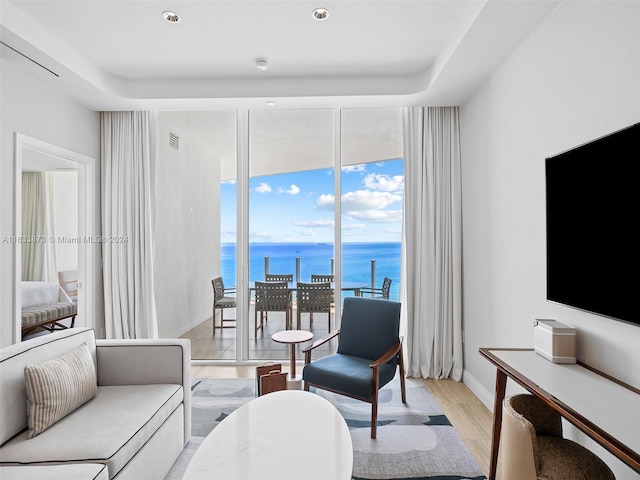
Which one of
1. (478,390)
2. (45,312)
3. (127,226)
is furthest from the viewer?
(45,312)

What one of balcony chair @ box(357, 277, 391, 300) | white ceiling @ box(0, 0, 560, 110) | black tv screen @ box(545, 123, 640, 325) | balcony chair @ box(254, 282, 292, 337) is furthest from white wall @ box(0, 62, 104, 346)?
black tv screen @ box(545, 123, 640, 325)

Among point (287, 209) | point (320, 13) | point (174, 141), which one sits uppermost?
point (320, 13)

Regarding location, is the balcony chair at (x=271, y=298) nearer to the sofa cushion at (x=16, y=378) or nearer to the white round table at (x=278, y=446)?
the white round table at (x=278, y=446)

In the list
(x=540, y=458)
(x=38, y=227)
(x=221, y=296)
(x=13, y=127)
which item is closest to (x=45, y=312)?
(x=38, y=227)

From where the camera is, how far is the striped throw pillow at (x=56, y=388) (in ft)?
5.40

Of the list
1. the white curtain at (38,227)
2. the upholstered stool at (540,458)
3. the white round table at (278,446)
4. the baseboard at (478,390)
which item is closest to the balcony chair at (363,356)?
the white round table at (278,446)

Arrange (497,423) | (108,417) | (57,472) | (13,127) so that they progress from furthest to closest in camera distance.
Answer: (13,127) < (497,423) < (108,417) < (57,472)

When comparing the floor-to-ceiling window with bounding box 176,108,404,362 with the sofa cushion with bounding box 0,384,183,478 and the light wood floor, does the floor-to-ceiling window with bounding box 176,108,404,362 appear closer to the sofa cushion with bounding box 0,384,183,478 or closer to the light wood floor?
the light wood floor

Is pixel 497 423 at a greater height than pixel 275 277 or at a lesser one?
lesser

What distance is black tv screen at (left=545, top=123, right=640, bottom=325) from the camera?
4.83ft

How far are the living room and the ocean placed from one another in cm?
74

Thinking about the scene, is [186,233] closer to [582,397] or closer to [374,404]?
[374,404]

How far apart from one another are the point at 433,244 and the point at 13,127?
3.65 m

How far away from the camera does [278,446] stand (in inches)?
64.4
